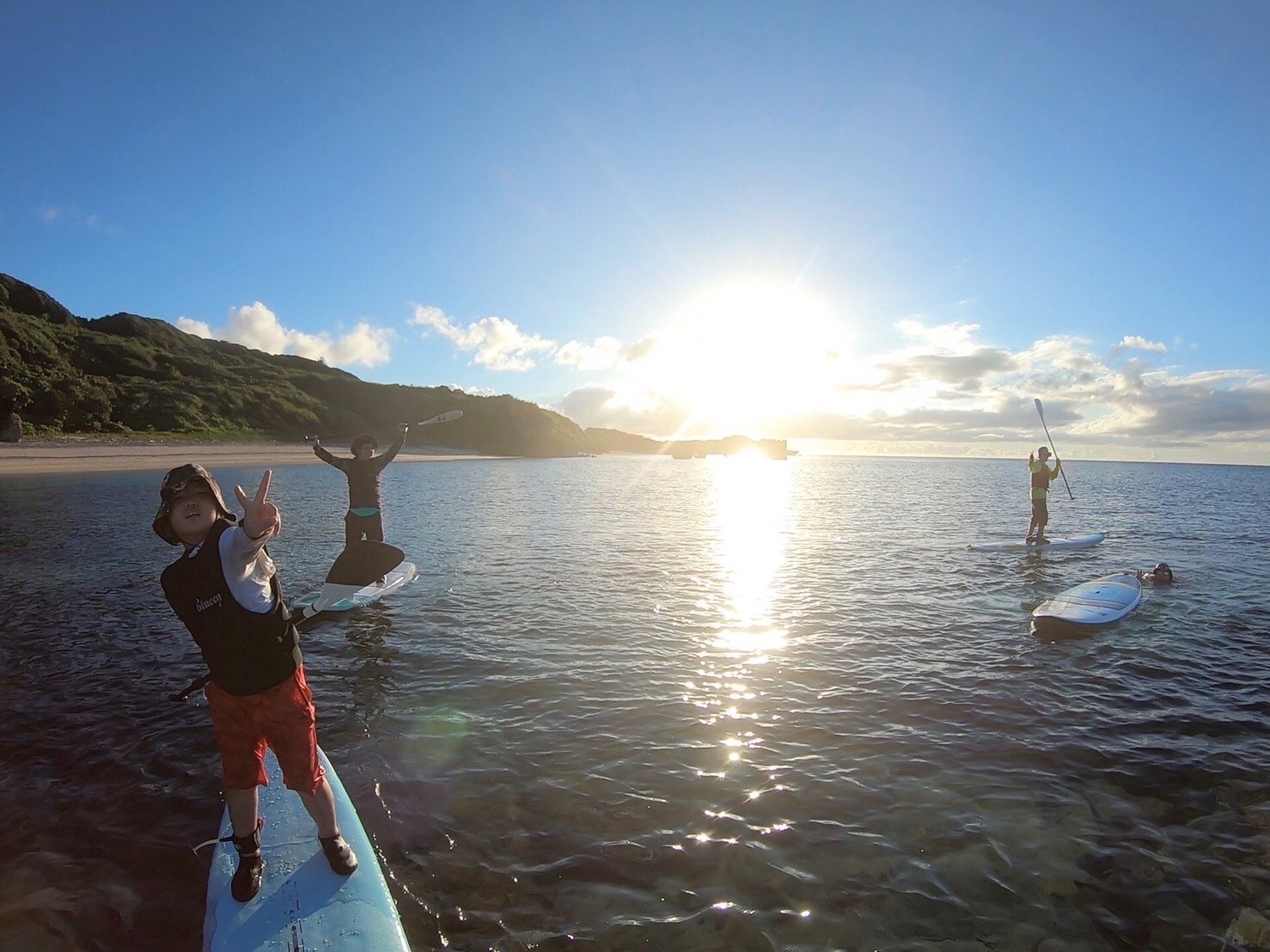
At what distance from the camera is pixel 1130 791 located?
24.3ft

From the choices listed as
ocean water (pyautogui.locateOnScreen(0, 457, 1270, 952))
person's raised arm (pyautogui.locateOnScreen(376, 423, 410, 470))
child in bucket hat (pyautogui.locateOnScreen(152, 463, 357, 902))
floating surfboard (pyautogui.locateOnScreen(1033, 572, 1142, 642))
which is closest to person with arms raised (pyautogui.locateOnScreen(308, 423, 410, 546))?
person's raised arm (pyautogui.locateOnScreen(376, 423, 410, 470))

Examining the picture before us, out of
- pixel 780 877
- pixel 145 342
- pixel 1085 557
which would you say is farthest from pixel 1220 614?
pixel 145 342

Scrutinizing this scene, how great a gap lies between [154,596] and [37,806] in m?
10.8

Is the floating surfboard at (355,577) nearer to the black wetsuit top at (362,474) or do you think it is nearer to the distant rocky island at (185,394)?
the black wetsuit top at (362,474)

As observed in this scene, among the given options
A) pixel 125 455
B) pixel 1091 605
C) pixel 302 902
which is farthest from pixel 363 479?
pixel 125 455

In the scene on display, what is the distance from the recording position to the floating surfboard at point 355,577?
1474cm

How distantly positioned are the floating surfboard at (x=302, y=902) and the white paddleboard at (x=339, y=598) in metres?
8.34

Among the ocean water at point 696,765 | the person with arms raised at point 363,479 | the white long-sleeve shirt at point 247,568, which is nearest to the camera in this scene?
the white long-sleeve shirt at point 247,568

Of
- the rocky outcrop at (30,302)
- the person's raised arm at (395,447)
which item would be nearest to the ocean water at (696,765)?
the person's raised arm at (395,447)

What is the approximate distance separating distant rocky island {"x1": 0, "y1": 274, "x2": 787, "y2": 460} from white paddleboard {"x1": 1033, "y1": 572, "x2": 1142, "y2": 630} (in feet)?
103

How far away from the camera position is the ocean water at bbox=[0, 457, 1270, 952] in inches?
214

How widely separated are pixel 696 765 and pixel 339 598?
10178 mm

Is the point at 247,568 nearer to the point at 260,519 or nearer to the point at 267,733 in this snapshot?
the point at 260,519

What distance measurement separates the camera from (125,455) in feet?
203
